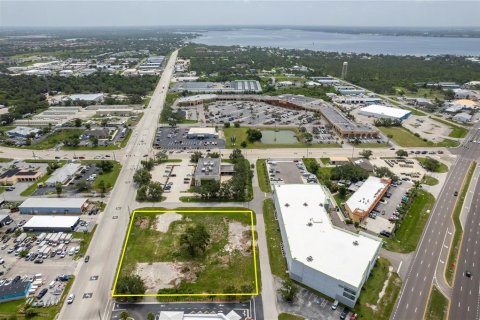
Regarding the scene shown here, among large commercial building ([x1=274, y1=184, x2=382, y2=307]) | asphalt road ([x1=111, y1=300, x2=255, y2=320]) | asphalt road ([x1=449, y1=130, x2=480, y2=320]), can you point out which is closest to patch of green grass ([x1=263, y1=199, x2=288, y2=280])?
large commercial building ([x1=274, y1=184, x2=382, y2=307])

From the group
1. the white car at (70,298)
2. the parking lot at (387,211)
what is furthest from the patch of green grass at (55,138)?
the parking lot at (387,211)

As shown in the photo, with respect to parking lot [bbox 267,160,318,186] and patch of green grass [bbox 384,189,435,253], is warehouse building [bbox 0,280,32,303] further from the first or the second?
patch of green grass [bbox 384,189,435,253]

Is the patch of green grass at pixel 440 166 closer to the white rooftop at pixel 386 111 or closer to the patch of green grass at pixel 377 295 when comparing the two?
the white rooftop at pixel 386 111

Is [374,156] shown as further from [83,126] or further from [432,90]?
[432,90]

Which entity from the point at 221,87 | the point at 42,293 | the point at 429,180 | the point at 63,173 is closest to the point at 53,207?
the point at 63,173

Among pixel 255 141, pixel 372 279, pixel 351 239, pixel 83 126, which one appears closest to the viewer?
pixel 372 279

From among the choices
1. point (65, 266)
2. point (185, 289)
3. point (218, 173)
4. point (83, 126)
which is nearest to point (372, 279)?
point (185, 289)
